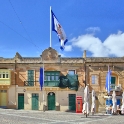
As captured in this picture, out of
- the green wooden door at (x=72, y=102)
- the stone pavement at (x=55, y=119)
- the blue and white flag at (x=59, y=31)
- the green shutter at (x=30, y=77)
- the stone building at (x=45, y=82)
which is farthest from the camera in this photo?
the green shutter at (x=30, y=77)

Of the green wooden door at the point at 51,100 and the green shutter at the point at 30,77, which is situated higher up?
the green shutter at the point at 30,77

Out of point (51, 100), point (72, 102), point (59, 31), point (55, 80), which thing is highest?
point (59, 31)

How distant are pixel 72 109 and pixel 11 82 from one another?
8.76m

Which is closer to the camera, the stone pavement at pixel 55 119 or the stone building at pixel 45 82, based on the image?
the stone pavement at pixel 55 119

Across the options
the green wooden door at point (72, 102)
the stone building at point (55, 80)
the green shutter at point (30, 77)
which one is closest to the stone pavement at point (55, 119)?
the stone building at point (55, 80)

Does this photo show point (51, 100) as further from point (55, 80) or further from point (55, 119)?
point (55, 119)

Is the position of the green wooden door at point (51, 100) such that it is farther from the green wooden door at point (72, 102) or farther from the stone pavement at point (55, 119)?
the stone pavement at point (55, 119)

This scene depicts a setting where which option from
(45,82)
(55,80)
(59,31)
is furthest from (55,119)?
(45,82)

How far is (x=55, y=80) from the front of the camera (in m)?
36.3

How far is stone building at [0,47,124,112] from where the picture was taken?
36.2 m

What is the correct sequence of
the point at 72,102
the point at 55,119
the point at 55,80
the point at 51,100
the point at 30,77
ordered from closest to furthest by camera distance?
the point at 55,119
the point at 55,80
the point at 72,102
the point at 51,100
the point at 30,77

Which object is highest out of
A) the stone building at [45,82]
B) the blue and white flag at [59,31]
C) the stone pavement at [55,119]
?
the blue and white flag at [59,31]

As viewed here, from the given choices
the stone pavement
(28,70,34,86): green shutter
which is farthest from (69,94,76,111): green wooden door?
the stone pavement

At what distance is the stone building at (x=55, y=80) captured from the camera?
3625cm
